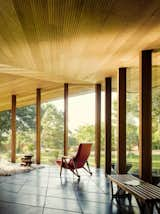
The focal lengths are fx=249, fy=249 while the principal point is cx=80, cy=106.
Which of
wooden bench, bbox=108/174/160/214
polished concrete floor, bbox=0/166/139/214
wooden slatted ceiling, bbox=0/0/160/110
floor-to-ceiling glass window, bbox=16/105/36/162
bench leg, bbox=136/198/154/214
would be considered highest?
wooden slatted ceiling, bbox=0/0/160/110

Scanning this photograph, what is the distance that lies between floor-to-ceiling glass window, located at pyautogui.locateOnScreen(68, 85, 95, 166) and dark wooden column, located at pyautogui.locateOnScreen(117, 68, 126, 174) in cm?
271

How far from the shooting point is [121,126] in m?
5.86

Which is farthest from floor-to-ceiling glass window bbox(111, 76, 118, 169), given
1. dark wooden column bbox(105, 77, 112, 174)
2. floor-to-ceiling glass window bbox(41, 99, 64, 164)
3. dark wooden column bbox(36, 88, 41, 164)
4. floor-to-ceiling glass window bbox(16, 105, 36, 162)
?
floor-to-ceiling glass window bbox(16, 105, 36, 162)

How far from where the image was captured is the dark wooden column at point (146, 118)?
4320 mm

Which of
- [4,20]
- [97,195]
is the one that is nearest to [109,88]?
[97,195]

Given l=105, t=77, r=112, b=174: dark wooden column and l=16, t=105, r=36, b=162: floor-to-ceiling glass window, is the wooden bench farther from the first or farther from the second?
l=16, t=105, r=36, b=162: floor-to-ceiling glass window

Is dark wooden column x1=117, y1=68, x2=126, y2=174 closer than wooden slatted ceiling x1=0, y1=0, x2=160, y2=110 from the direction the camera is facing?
No

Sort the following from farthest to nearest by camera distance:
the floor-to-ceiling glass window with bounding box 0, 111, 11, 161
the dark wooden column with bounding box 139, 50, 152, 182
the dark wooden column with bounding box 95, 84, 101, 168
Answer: the floor-to-ceiling glass window with bounding box 0, 111, 11, 161
the dark wooden column with bounding box 95, 84, 101, 168
the dark wooden column with bounding box 139, 50, 152, 182

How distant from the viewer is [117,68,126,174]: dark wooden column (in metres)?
5.76

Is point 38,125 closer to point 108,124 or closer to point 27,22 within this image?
point 108,124

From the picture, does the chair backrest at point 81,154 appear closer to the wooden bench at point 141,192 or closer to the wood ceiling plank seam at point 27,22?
the wooden bench at point 141,192

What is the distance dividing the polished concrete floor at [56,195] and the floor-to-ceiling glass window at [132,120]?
81cm

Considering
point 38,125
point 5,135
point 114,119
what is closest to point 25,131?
point 38,125

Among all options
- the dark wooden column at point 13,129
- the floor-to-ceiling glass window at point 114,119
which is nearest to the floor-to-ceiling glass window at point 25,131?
the dark wooden column at point 13,129
